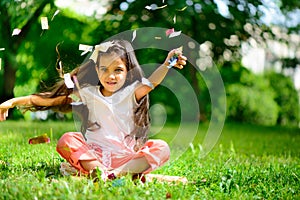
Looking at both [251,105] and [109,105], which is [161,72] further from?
[251,105]

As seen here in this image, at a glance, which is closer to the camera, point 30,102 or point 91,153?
point 91,153

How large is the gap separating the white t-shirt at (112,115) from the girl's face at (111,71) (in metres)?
0.06

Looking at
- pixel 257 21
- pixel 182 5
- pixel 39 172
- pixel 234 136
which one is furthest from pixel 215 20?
pixel 39 172

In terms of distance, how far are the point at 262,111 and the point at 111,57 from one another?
7860mm

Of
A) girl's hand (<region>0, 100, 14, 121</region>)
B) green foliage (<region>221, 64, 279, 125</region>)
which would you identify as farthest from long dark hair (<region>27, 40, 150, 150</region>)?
green foliage (<region>221, 64, 279, 125</region>)

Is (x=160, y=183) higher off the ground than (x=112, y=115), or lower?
lower

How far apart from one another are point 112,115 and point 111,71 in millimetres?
243

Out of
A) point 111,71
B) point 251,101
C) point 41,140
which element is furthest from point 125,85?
point 251,101

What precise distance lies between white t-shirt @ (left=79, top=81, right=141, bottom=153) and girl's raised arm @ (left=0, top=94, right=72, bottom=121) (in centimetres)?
19

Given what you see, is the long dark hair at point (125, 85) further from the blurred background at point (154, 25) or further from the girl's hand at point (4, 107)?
the blurred background at point (154, 25)

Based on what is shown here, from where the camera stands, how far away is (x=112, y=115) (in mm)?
2770

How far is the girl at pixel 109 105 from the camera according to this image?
259 centimetres

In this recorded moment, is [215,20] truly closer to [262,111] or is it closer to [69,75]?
[262,111]

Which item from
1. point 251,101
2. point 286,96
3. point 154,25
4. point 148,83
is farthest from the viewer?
point 286,96
